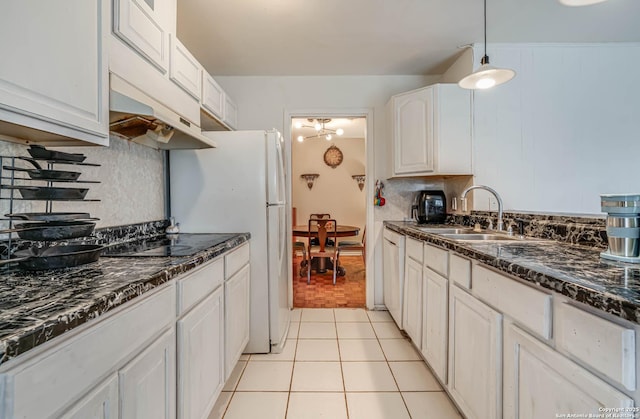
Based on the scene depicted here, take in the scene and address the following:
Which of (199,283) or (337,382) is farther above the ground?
(199,283)

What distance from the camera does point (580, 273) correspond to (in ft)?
2.85

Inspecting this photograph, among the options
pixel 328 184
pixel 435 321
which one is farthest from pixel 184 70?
pixel 328 184

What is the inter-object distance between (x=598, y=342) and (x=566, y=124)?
242 centimetres

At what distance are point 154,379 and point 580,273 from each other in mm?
1332

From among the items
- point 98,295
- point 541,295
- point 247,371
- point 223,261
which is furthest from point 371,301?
point 98,295

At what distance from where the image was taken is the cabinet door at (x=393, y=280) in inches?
96.3

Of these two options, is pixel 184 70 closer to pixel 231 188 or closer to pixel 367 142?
pixel 231 188

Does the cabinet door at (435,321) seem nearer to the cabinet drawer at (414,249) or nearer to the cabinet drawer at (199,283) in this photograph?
the cabinet drawer at (414,249)

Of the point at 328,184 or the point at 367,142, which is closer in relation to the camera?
the point at 367,142

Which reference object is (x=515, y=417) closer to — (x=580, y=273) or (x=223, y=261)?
(x=580, y=273)

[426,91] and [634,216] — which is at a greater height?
[426,91]

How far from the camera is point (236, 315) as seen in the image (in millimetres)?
1817

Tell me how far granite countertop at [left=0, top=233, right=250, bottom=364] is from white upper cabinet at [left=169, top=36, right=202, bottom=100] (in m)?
1.06

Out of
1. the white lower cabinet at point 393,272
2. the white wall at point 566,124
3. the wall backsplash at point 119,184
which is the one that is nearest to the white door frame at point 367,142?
the white lower cabinet at point 393,272
